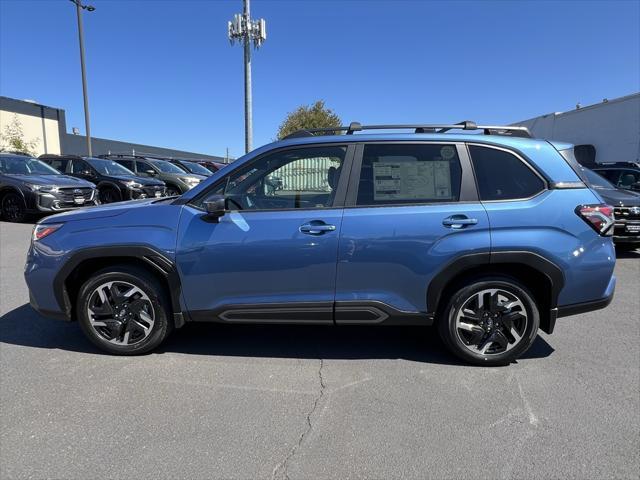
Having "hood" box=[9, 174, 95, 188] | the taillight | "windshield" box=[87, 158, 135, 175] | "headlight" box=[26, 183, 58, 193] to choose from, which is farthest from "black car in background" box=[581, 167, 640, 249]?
"windshield" box=[87, 158, 135, 175]

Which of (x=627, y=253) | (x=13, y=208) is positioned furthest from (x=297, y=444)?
(x=13, y=208)

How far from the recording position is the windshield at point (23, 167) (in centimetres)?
1091

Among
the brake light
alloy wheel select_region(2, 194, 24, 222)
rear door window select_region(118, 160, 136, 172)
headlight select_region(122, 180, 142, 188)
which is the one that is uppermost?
rear door window select_region(118, 160, 136, 172)

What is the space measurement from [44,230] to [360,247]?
2.64m

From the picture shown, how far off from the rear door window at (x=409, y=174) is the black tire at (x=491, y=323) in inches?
29.6

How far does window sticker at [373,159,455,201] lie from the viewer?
3.38 meters

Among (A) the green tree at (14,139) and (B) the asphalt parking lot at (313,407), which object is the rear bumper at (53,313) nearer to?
(B) the asphalt parking lot at (313,407)

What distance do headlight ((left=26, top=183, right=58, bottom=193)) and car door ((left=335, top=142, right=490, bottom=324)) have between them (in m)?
9.36

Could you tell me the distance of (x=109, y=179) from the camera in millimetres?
12359

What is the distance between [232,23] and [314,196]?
1821 cm

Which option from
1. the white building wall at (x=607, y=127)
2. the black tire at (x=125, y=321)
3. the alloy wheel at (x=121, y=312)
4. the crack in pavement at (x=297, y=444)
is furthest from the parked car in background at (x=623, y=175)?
the alloy wheel at (x=121, y=312)

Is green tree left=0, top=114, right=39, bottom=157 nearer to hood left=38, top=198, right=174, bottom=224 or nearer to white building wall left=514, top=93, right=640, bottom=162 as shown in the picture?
hood left=38, top=198, right=174, bottom=224

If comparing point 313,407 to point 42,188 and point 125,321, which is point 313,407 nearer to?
point 125,321

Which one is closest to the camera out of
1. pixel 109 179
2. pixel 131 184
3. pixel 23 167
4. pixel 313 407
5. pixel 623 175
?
pixel 313 407
